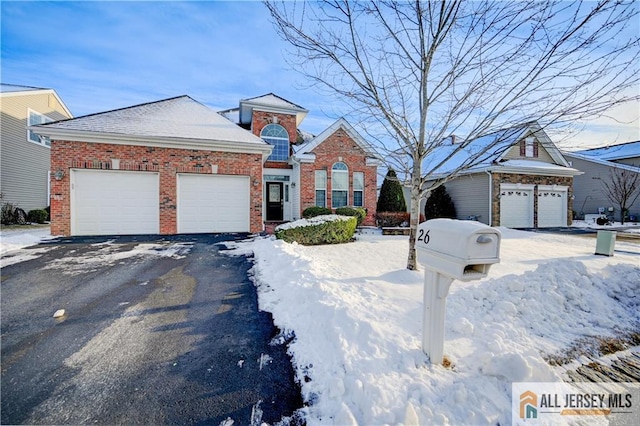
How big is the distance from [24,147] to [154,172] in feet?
35.3

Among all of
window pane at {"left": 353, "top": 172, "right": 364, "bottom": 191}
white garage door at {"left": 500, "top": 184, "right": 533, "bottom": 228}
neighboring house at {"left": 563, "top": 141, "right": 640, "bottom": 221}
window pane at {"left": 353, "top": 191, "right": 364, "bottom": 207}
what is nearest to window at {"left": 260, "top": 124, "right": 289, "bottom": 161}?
window pane at {"left": 353, "top": 172, "right": 364, "bottom": 191}

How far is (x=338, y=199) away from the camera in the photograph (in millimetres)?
14922

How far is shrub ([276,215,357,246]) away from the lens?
8273mm

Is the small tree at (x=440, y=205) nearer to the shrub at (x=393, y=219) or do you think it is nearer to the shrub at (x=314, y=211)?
the shrub at (x=393, y=219)

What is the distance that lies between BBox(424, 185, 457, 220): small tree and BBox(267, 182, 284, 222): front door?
890 centimetres

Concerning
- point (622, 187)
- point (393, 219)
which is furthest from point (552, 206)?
point (393, 219)

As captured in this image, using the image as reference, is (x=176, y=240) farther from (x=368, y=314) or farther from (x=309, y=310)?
(x=368, y=314)

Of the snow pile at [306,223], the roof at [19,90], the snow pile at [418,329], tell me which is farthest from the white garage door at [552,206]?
the roof at [19,90]

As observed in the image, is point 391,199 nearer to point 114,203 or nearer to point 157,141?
point 157,141

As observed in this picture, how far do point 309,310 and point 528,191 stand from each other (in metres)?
17.6

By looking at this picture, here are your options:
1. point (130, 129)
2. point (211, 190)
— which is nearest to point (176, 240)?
point (211, 190)

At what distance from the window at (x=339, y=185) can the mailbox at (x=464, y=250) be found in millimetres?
12520

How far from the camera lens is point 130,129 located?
33.6 feet

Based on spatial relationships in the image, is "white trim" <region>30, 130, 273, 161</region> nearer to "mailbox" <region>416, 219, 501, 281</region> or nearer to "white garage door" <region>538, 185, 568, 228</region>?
"mailbox" <region>416, 219, 501, 281</region>
